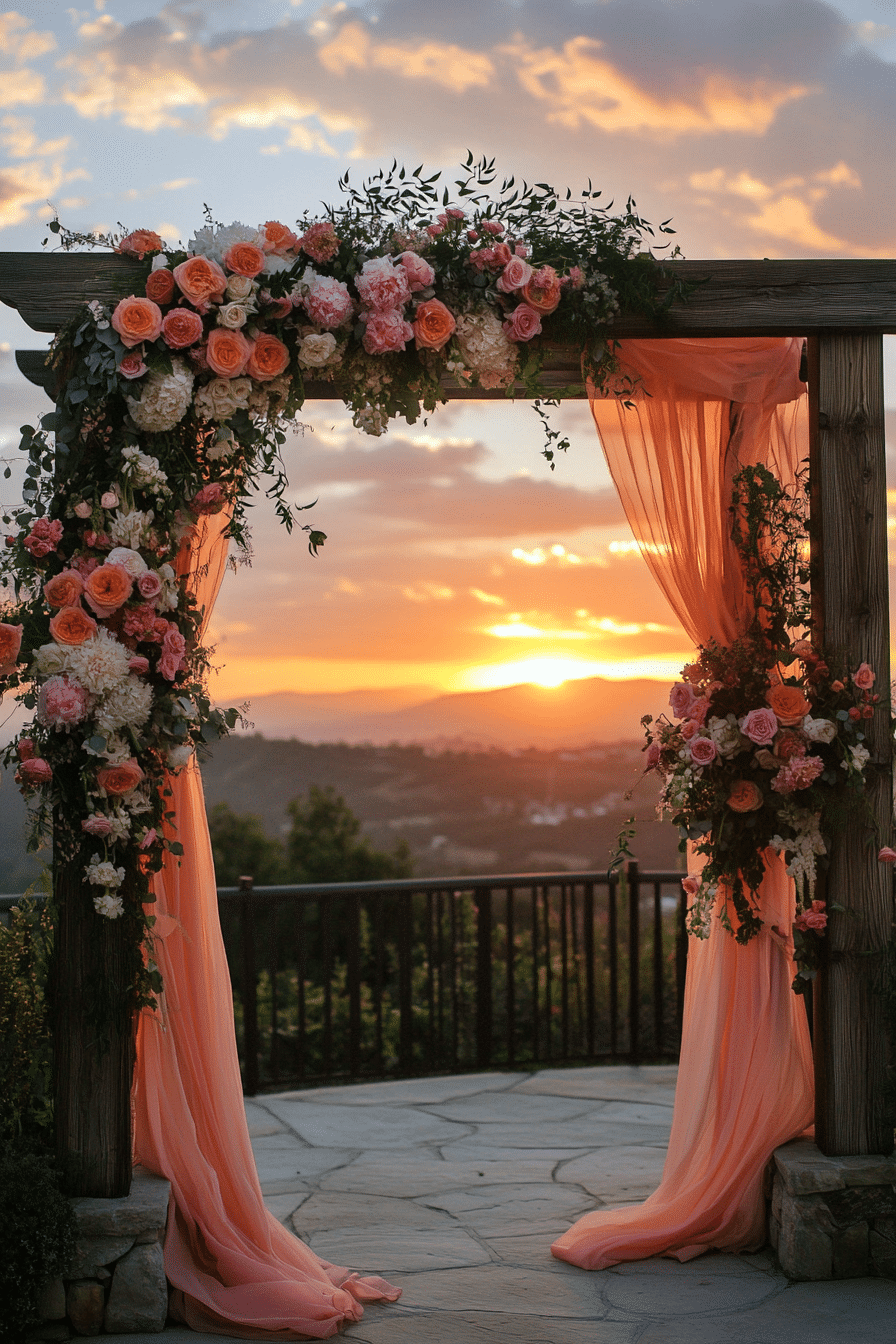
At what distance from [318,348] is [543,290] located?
0.65 m

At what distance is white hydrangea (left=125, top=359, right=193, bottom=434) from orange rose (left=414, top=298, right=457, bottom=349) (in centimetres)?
63

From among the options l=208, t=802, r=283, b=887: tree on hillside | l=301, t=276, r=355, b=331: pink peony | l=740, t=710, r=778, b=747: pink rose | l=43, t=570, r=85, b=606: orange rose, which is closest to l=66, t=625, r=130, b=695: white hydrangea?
l=43, t=570, r=85, b=606: orange rose

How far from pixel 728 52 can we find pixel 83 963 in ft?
13.9

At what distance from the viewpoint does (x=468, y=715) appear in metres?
21.6

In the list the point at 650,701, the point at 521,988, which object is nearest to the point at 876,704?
the point at 650,701

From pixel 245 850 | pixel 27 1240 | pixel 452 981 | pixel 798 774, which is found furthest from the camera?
pixel 245 850

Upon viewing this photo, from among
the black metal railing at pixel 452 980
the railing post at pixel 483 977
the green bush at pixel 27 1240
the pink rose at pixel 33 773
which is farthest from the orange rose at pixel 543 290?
the railing post at pixel 483 977

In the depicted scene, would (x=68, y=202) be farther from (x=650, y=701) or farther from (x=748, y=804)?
(x=748, y=804)

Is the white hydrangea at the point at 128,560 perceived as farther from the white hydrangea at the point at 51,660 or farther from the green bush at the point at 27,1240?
the green bush at the point at 27,1240

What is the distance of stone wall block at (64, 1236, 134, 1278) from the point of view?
2.71 m

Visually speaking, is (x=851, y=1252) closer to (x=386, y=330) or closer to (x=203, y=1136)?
(x=203, y=1136)

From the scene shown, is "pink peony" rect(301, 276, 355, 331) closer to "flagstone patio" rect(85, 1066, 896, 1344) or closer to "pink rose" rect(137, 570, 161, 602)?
"pink rose" rect(137, 570, 161, 602)

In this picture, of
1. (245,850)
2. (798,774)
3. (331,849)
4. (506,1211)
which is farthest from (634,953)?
(245,850)

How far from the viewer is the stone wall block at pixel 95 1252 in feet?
8.88
